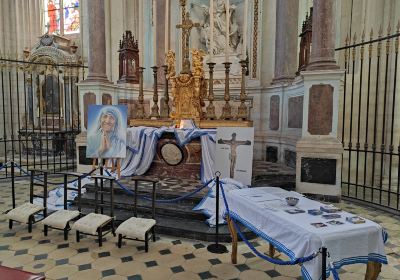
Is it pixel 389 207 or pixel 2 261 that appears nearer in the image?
pixel 2 261

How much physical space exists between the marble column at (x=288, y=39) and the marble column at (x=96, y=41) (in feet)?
15.9

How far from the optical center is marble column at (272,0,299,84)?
26.6ft

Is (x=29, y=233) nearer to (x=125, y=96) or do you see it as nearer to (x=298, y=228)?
(x=298, y=228)

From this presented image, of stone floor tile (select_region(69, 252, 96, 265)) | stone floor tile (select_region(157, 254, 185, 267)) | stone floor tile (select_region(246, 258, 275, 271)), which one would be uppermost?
stone floor tile (select_region(246, 258, 275, 271))

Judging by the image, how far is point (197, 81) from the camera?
7547 mm

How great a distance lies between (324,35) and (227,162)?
3.19 m

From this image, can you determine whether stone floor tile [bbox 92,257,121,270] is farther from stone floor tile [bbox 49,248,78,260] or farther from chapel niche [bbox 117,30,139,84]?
chapel niche [bbox 117,30,139,84]

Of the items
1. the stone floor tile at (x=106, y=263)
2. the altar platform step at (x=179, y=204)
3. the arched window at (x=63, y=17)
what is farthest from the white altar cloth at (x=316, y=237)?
the arched window at (x=63, y=17)

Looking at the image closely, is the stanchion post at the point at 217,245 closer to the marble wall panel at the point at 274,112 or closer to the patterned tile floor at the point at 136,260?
the patterned tile floor at the point at 136,260

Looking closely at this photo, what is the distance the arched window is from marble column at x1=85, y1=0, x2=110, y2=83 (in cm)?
610

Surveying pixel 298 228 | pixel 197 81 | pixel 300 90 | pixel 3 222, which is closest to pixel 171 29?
pixel 197 81

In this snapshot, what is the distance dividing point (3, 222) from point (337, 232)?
5.07 meters

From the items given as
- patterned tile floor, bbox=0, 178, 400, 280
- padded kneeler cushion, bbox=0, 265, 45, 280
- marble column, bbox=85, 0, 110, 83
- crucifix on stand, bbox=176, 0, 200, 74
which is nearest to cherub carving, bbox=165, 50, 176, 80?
crucifix on stand, bbox=176, 0, 200, 74

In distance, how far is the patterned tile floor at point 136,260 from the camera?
11.2 feet
